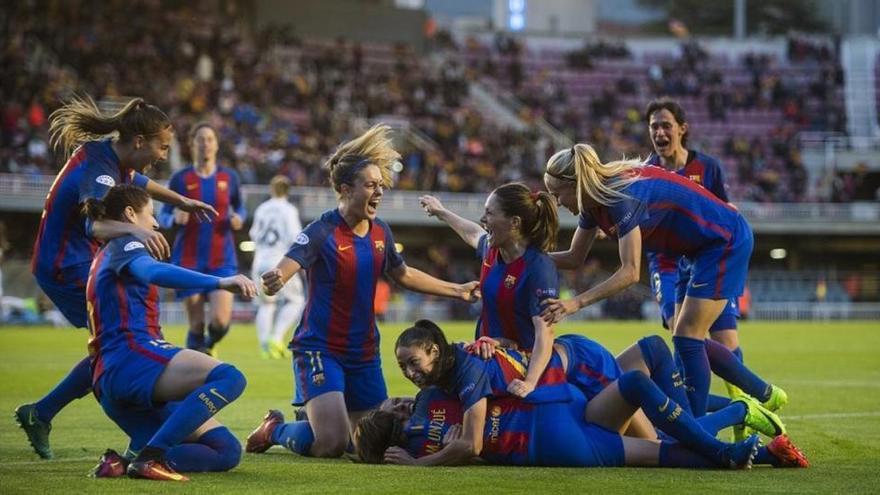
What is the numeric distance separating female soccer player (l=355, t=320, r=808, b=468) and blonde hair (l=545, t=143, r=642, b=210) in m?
1.17

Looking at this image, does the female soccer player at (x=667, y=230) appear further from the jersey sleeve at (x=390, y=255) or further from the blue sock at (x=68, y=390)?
the blue sock at (x=68, y=390)

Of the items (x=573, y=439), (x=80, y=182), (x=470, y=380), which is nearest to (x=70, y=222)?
(x=80, y=182)

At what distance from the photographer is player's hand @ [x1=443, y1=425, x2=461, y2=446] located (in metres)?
7.88

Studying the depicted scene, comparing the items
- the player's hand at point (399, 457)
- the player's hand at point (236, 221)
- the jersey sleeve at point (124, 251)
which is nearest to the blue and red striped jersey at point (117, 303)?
the jersey sleeve at point (124, 251)

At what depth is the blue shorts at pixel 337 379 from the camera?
886 cm

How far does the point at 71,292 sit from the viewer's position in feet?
30.2

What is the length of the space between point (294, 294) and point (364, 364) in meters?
11.8

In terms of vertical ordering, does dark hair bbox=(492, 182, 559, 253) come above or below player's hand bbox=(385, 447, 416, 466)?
above

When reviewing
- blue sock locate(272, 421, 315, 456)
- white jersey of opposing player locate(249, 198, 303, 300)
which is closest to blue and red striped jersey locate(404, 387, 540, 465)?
blue sock locate(272, 421, 315, 456)

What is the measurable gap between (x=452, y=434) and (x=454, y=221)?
5.98 ft

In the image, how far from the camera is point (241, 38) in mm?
46656

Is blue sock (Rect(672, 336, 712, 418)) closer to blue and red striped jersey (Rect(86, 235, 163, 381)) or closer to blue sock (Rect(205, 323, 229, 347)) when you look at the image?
blue and red striped jersey (Rect(86, 235, 163, 381))

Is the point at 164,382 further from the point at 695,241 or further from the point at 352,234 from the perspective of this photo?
the point at 695,241

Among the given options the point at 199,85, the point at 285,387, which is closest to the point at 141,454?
the point at 285,387
